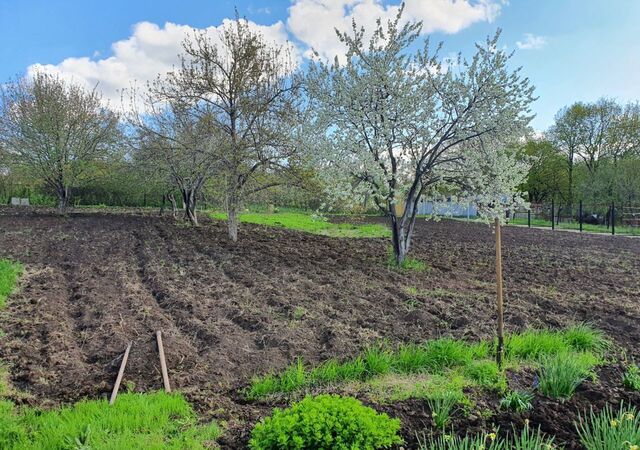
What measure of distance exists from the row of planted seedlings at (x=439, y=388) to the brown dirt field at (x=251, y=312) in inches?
5.9

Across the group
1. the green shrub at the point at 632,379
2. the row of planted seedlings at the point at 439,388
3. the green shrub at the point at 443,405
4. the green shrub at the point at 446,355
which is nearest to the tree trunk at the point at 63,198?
the row of planted seedlings at the point at 439,388

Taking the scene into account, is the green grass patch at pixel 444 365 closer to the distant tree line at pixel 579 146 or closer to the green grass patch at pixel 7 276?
the green grass patch at pixel 7 276

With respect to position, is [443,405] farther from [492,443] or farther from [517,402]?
[492,443]

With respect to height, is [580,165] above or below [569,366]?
above

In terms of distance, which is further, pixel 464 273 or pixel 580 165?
pixel 580 165

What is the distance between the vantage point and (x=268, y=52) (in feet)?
46.8

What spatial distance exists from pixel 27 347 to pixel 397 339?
4128 millimetres

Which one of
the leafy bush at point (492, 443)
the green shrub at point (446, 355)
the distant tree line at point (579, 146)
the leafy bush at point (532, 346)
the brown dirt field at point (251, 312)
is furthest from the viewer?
the distant tree line at point (579, 146)

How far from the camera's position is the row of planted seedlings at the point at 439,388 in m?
2.49

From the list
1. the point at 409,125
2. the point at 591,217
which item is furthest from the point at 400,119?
the point at 591,217

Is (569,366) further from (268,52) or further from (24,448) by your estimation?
(268,52)

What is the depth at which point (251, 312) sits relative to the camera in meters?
6.09

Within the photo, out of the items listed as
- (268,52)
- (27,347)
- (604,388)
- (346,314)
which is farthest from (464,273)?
(268,52)

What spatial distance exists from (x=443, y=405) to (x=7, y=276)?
781 centimetres
